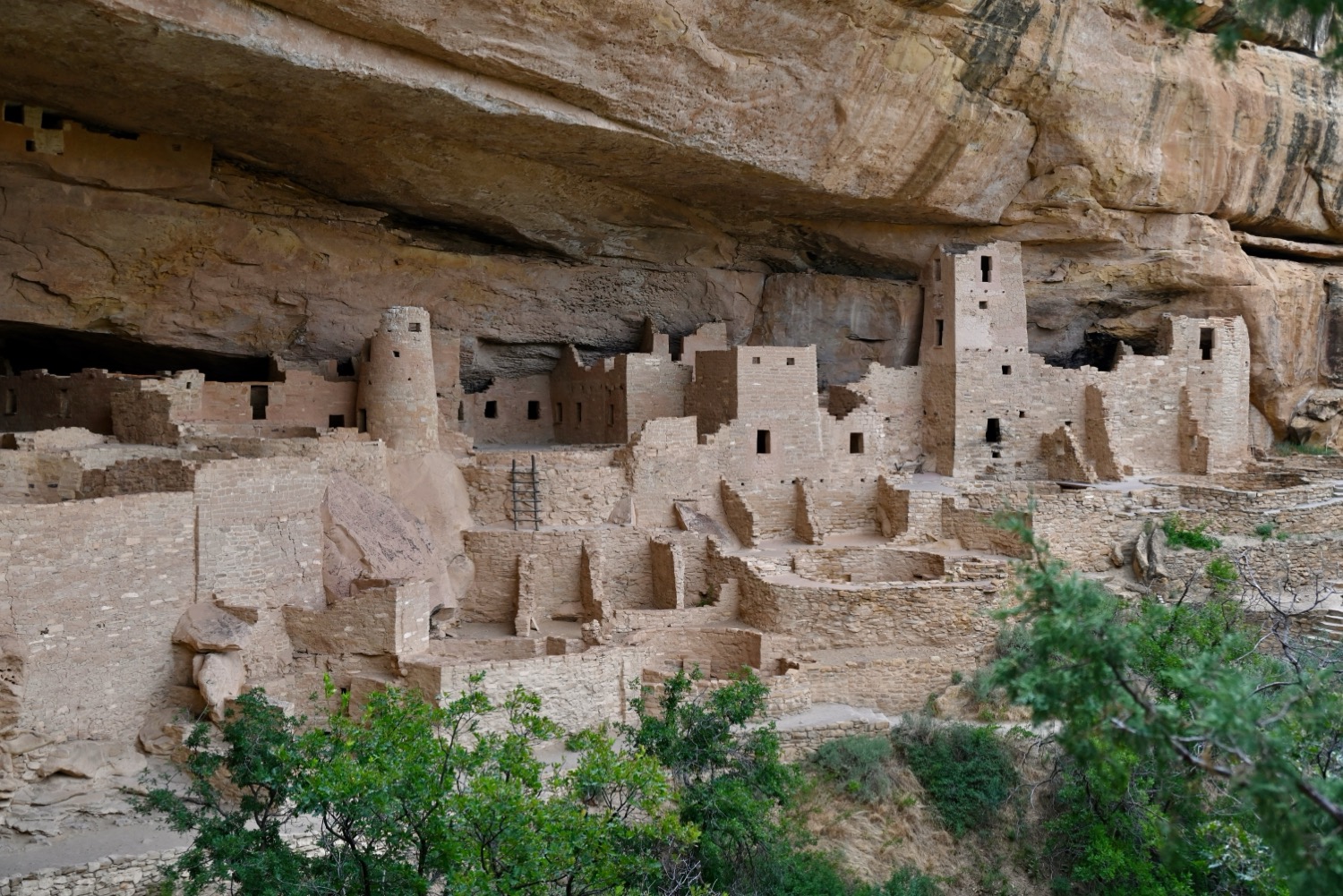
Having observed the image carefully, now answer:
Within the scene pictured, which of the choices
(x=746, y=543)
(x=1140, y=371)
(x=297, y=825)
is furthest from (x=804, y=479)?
(x=297, y=825)

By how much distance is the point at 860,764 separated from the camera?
12.4m

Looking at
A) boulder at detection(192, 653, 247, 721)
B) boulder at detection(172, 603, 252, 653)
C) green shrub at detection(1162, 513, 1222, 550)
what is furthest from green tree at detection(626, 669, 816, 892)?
green shrub at detection(1162, 513, 1222, 550)

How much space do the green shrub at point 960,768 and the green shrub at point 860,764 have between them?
412 mm

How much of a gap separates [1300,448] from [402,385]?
55.9 ft

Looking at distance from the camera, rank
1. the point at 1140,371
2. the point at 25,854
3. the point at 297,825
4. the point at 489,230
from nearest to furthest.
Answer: the point at 25,854
the point at 297,825
the point at 489,230
the point at 1140,371

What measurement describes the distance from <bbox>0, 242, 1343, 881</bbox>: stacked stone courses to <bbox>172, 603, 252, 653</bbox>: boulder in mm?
25

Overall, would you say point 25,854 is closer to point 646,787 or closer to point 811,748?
point 646,787

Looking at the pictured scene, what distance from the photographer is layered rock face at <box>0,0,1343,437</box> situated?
43.6ft

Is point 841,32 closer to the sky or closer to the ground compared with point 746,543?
closer to the sky

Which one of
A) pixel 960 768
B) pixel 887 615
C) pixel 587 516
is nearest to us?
pixel 960 768

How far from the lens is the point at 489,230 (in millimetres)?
19250

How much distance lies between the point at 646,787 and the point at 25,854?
5.25m

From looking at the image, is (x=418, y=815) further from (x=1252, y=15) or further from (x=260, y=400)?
(x=260, y=400)

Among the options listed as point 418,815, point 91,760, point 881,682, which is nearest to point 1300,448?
point 881,682
